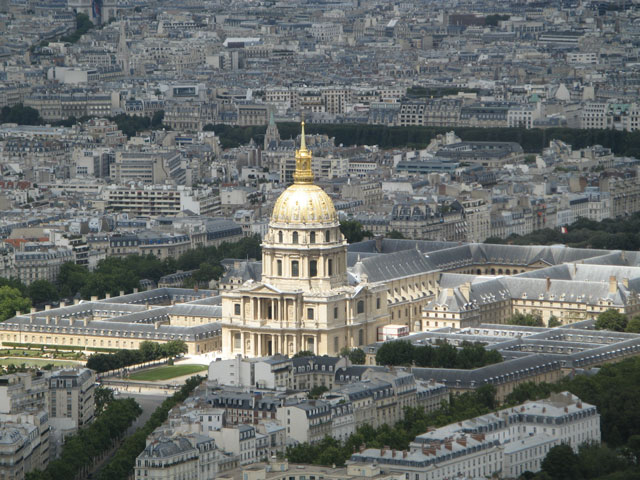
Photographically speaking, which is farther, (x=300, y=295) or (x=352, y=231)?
(x=352, y=231)

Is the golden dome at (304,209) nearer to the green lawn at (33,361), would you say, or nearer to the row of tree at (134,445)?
the green lawn at (33,361)

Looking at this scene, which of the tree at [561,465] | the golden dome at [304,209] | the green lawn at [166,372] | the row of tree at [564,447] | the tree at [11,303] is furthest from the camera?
the tree at [11,303]

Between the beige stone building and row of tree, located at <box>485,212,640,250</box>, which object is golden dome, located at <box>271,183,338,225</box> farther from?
row of tree, located at <box>485,212,640,250</box>

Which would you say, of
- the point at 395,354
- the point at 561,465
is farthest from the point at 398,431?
the point at 395,354

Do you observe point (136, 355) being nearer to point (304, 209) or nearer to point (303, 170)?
point (304, 209)

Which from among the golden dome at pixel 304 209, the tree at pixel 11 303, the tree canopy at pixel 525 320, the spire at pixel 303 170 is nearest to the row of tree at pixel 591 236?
the tree canopy at pixel 525 320

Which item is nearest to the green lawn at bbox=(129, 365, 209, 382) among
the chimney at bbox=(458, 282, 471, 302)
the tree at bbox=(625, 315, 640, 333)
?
the chimney at bbox=(458, 282, 471, 302)
